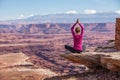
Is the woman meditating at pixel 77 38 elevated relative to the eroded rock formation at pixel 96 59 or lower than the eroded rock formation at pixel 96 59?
elevated

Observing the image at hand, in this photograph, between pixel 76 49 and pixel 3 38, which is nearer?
pixel 76 49

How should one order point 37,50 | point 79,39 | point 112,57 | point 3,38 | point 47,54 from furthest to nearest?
point 3,38, point 37,50, point 47,54, point 79,39, point 112,57

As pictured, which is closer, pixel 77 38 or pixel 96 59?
pixel 77 38

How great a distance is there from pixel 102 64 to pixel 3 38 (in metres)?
147

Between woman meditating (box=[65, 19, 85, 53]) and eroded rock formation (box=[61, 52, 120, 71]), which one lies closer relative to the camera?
eroded rock formation (box=[61, 52, 120, 71])

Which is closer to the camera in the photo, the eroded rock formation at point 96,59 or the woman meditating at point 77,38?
the eroded rock formation at point 96,59

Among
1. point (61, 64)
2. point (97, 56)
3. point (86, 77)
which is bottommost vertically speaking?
point (61, 64)

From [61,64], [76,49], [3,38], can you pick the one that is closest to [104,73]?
[76,49]

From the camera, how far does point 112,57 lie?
15.0 metres

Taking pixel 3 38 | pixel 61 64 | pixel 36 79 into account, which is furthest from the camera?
pixel 3 38

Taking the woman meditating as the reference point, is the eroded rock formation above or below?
below

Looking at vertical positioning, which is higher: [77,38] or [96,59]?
[77,38]

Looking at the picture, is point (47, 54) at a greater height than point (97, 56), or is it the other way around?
point (97, 56)

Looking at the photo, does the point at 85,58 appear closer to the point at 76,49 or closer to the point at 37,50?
the point at 76,49
